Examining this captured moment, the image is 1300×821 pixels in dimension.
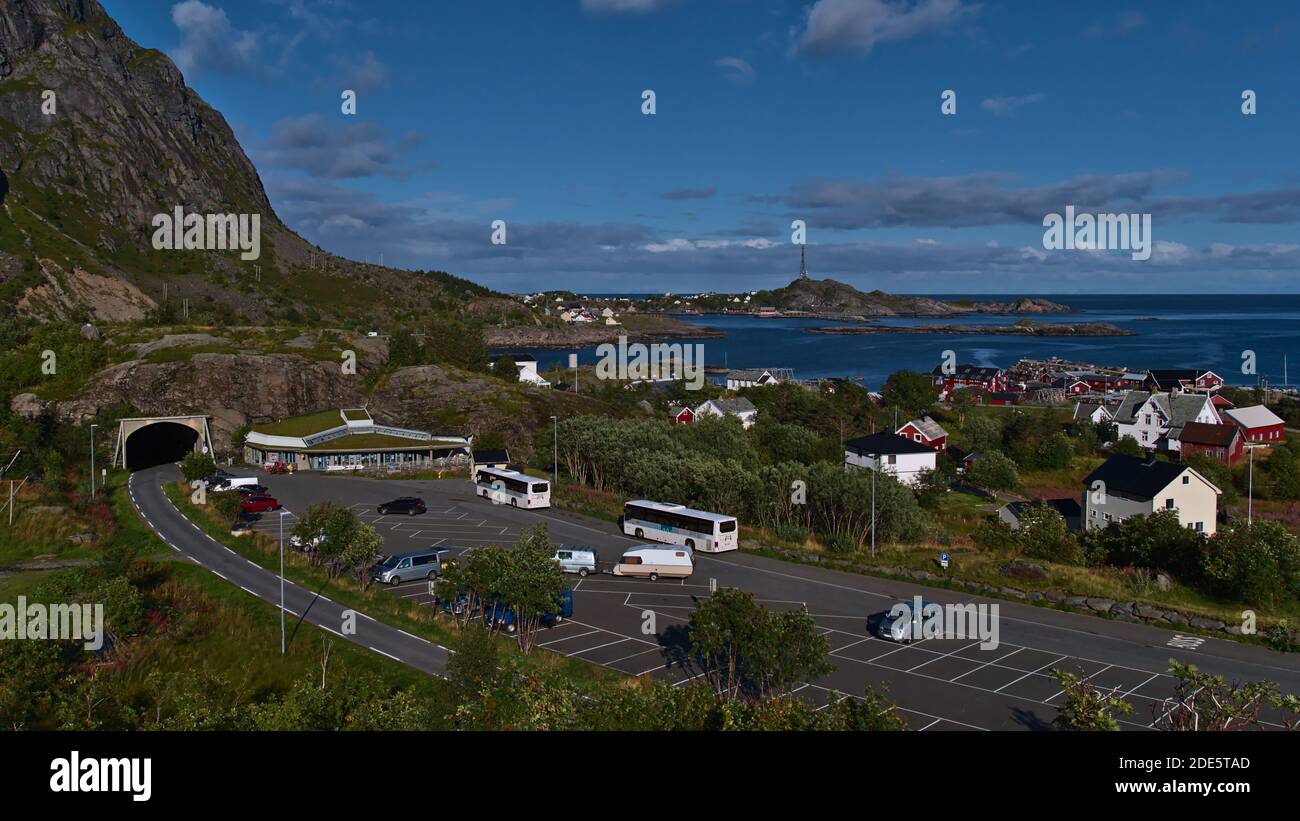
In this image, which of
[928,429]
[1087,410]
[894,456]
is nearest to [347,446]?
[894,456]

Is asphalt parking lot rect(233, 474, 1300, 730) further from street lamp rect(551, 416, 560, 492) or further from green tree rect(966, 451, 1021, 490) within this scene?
green tree rect(966, 451, 1021, 490)

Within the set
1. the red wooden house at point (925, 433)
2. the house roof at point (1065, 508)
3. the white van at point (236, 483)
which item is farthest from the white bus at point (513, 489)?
the red wooden house at point (925, 433)

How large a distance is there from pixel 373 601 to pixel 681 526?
1109 cm

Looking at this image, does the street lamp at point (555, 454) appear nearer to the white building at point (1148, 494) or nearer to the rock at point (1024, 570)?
the rock at point (1024, 570)

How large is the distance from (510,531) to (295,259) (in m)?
134

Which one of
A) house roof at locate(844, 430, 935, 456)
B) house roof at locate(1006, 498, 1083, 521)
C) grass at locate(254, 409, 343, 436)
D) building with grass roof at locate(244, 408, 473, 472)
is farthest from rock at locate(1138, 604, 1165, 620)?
grass at locate(254, 409, 343, 436)

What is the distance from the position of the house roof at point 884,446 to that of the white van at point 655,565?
90.2 feet

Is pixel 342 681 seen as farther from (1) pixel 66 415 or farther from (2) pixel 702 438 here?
(1) pixel 66 415

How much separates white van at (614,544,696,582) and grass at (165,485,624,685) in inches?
250

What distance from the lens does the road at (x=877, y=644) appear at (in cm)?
1816

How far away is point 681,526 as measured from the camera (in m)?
31.3

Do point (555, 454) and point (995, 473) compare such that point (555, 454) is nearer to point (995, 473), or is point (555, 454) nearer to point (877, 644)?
point (877, 644)

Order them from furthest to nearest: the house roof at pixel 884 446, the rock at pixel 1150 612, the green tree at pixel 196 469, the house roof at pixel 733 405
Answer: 1. the house roof at pixel 733 405
2. the house roof at pixel 884 446
3. the green tree at pixel 196 469
4. the rock at pixel 1150 612
